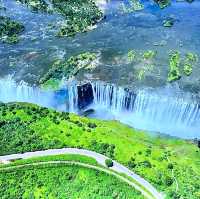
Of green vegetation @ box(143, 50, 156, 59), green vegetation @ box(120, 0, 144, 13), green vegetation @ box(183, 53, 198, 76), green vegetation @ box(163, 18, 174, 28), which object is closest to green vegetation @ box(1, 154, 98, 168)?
green vegetation @ box(183, 53, 198, 76)

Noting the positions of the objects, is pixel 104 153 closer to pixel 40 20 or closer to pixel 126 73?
pixel 126 73

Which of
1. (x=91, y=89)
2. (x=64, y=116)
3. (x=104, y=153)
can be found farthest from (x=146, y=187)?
(x=91, y=89)

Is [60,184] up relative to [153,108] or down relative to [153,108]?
down

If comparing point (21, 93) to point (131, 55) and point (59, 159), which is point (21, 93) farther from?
point (59, 159)

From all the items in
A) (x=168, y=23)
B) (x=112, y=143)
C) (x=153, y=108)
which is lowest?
(x=112, y=143)

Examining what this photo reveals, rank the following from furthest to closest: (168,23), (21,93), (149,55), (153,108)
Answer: (168,23) < (149,55) < (21,93) < (153,108)

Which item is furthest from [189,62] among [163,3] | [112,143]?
[112,143]

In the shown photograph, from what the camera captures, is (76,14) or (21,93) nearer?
(21,93)
